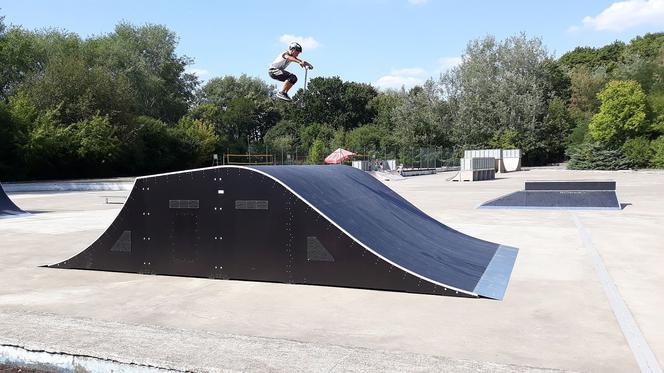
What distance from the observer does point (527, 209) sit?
15430 mm

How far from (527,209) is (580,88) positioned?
60.9 m

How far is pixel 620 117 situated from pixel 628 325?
47.8 metres

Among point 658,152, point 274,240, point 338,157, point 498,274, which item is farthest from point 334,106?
point 274,240

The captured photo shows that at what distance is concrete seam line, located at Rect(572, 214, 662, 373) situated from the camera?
3.65m

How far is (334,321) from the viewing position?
15.5 feet

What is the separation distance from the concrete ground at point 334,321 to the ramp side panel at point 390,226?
21.4 inches

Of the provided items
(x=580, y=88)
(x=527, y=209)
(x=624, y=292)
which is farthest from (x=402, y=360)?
(x=580, y=88)

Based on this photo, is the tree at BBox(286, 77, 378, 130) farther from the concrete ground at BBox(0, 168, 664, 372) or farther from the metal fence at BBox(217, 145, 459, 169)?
the concrete ground at BBox(0, 168, 664, 372)

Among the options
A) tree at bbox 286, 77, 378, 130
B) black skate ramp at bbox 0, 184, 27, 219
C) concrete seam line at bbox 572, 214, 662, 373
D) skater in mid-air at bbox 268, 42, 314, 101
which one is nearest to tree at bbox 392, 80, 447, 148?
tree at bbox 286, 77, 378, 130

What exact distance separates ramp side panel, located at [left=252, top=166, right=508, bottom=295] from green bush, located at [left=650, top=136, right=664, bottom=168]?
141 ft

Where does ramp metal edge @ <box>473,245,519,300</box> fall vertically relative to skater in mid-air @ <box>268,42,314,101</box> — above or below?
below

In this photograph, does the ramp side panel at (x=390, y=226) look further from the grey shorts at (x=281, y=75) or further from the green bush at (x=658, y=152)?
the green bush at (x=658, y=152)

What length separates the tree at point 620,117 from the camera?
4625 centimetres

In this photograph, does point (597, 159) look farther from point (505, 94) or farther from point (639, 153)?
point (505, 94)
